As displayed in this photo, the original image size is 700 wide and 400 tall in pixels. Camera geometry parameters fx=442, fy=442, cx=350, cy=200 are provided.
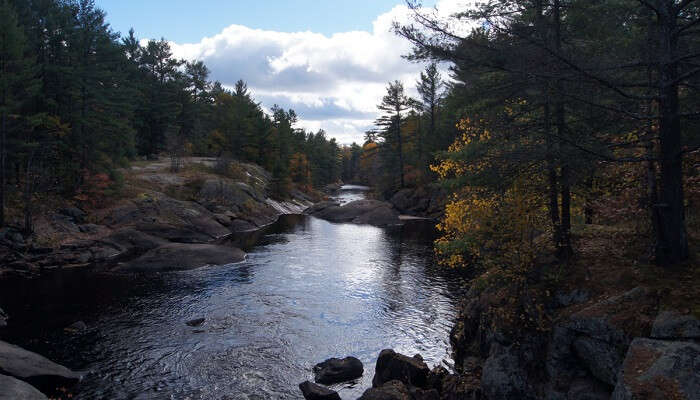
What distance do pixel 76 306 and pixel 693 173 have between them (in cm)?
2547

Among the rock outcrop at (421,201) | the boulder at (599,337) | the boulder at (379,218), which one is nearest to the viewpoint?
the boulder at (599,337)

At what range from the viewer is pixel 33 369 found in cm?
1285

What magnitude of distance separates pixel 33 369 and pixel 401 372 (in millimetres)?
10878

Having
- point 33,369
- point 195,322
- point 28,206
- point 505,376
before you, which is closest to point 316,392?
point 505,376

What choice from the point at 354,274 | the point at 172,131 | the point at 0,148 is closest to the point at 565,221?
the point at 354,274

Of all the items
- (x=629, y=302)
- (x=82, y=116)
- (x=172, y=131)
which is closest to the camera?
(x=629, y=302)

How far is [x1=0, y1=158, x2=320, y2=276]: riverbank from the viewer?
28328 mm

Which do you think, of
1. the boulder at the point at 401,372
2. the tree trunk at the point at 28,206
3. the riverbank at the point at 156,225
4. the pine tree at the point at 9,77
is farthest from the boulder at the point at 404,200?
the boulder at the point at 401,372

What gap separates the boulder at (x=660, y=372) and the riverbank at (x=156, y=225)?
24950 mm

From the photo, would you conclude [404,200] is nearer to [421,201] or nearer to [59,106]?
[421,201]

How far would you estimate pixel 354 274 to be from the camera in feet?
90.9

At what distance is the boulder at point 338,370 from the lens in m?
14.3

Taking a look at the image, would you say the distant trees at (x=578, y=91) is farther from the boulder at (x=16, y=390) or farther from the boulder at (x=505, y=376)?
the boulder at (x=16, y=390)

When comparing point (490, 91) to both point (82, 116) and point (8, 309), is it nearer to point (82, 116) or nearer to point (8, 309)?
point (8, 309)
